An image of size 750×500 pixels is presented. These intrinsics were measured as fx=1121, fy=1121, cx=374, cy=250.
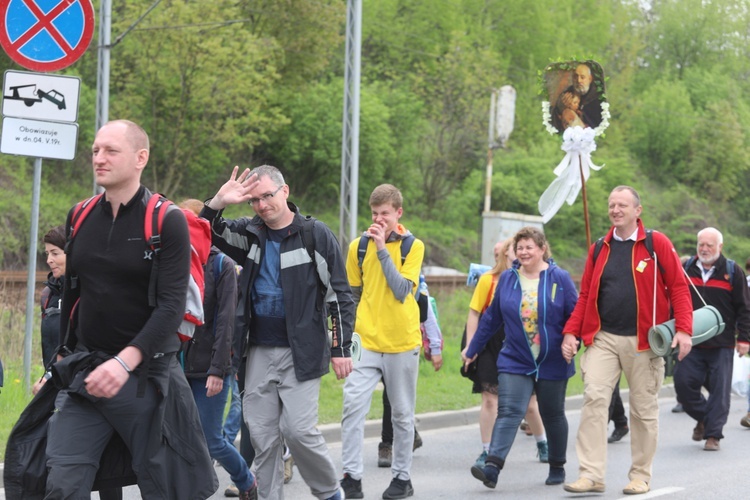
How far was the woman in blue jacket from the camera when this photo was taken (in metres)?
8.05

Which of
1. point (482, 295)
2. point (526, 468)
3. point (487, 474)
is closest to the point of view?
point (487, 474)

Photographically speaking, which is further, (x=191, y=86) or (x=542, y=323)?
(x=191, y=86)

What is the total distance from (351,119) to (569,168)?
8403 mm

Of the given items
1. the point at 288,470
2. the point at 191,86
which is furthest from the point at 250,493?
the point at 191,86

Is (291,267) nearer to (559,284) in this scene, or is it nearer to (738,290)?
(559,284)

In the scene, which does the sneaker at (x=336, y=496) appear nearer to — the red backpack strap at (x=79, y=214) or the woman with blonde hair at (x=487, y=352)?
the red backpack strap at (x=79, y=214)

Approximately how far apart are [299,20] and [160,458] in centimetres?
3058

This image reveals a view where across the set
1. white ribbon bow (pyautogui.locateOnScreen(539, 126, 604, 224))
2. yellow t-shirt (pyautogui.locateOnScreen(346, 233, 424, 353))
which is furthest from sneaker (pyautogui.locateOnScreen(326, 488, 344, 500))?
white ribbon bow (pyautogui.locateOnScreen(539, 126, 604, 224))

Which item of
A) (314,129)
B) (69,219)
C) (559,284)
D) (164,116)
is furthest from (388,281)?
(314,129)

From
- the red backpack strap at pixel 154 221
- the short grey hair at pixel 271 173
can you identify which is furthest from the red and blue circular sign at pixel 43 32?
the red backpack strap at pixel 154 221

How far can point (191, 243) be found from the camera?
5121 millimetres

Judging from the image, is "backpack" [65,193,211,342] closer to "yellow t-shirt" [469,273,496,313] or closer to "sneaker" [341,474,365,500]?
"sneaker" [341,474,365,500]

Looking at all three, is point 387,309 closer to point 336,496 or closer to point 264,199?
point 336,496

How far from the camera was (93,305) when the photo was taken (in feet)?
15.2
